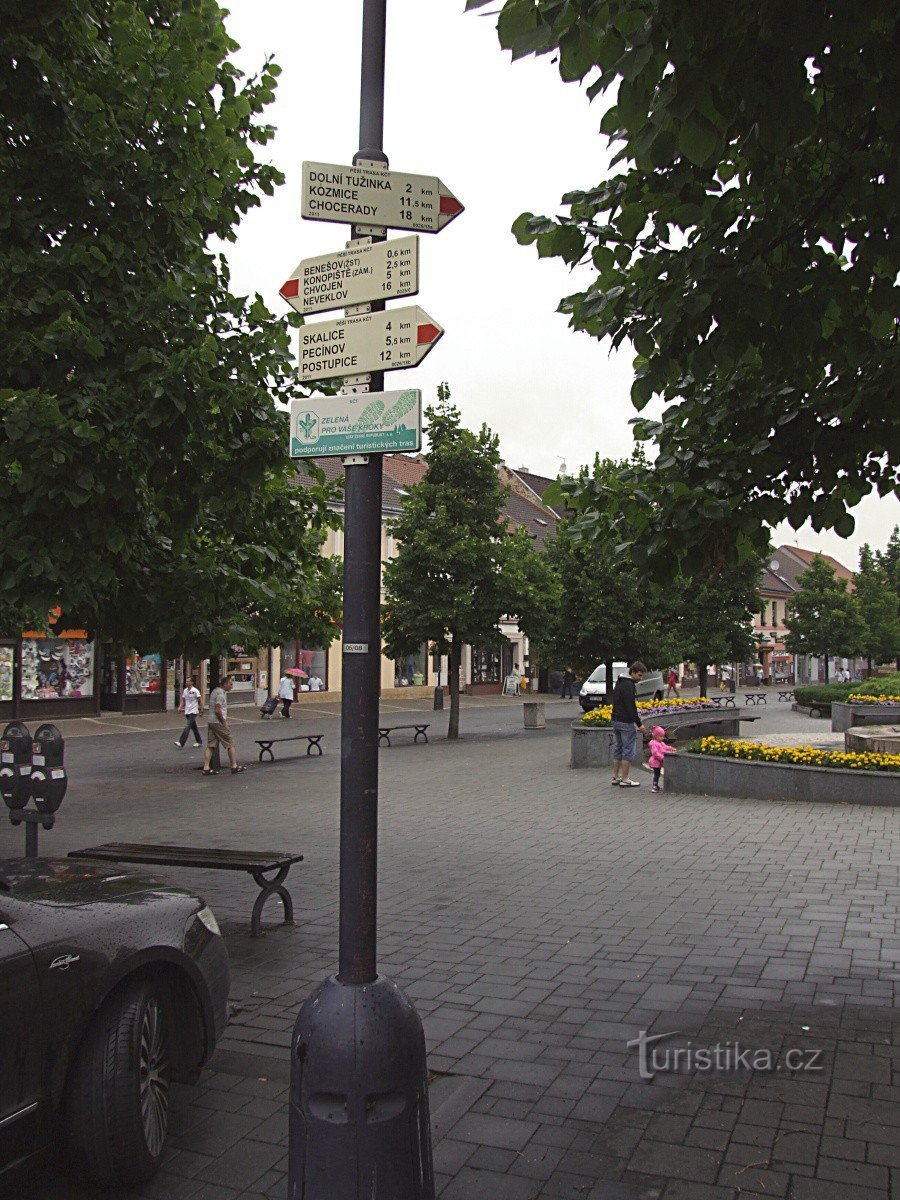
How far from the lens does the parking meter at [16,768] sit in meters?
8.58

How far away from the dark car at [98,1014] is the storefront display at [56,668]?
27.6 metres

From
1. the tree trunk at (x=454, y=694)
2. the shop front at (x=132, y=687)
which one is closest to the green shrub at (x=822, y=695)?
the tree trunk at (x=454, y=694)

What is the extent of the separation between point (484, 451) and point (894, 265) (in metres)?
20.4

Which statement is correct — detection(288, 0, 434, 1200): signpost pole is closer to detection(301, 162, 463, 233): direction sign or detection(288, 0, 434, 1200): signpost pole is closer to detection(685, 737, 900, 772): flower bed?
detection(301, 162, 463, 233): direction sign

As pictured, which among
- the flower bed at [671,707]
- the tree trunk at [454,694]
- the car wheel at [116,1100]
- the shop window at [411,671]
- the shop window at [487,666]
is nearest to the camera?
the car wheel at [116,1100]

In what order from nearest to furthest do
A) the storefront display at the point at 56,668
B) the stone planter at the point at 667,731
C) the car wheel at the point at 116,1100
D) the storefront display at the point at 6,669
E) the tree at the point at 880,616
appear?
the car wheel at the point at 116,1100 → the stone planter at the point at 667,731 → the storefront display at the point at 6,669 → the storefront display at the point at 56,668 → the tree at the point at 880,616

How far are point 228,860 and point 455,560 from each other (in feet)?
55.8

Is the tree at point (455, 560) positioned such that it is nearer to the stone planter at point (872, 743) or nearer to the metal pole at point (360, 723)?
the stone planter at point (872, 743)

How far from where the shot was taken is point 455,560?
23.6 metres

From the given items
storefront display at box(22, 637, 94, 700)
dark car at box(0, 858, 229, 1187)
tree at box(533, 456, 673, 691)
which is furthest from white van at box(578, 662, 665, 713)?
dark car at box(0, 858, 229, 1187)

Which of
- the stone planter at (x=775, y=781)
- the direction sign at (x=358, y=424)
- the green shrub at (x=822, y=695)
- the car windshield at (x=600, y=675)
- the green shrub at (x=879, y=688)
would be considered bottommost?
the stone planter at (x=775, y=781)

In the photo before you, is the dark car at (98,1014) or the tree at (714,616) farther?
the tree at (714,616)

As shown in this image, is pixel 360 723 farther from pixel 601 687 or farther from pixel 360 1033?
pixel 601 687

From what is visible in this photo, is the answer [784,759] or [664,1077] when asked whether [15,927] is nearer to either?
[664,1077]
